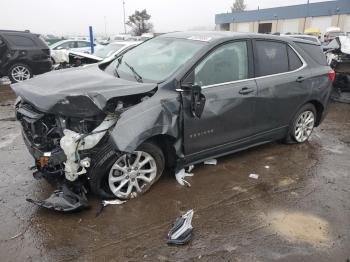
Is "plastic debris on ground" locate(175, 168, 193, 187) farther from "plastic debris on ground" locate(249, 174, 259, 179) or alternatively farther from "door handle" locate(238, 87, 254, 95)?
"door handle" locate(238, 87, 254, 95)

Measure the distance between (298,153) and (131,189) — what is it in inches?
113

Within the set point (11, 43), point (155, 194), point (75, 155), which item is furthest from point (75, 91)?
point (11, 43)

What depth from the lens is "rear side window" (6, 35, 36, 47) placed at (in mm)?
11043

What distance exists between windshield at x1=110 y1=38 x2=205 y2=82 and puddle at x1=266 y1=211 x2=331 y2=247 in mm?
1954

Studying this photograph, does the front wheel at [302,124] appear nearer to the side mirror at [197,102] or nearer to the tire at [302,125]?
the tire at [302,125]

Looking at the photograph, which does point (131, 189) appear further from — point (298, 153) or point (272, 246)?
point (298, 153)

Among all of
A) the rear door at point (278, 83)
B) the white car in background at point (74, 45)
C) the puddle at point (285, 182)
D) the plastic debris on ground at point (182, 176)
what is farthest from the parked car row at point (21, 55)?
the puddle at point (285, 182)

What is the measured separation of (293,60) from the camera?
16.6ft

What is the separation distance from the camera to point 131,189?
12.4 ft

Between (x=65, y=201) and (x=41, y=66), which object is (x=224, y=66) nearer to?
(x=65, y=201)

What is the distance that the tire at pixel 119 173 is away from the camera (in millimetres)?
3404

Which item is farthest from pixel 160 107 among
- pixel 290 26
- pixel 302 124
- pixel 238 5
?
pixel 238 5

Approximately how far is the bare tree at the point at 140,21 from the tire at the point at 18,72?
44.3 metres

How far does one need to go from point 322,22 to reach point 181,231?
5187 centimetres
